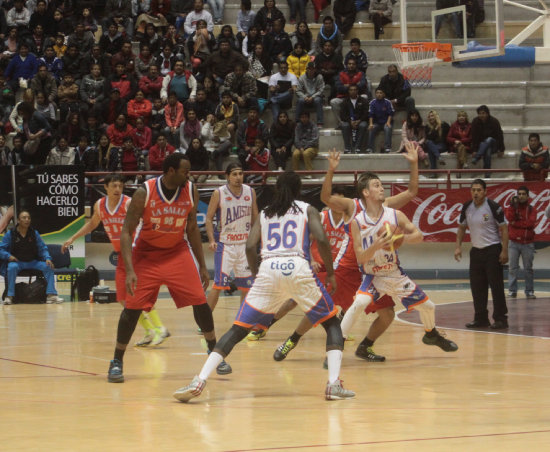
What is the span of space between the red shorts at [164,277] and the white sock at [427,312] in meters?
2.45

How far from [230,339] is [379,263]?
2.54 metres

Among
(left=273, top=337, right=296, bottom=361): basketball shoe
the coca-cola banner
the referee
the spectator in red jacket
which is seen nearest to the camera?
(left=273, top=337, right=296, bottom=361): basketball shoe

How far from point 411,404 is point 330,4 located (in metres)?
21.5

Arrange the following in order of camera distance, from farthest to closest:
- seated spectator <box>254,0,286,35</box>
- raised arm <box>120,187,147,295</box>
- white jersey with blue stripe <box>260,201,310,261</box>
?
seated spectator <box>254,0,286,35</box>, raised arm <box>120,187,147,295</box>, white jersey with blue stripe <box>260,201,310,261</box>

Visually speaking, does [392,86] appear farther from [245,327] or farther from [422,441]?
[422,441]

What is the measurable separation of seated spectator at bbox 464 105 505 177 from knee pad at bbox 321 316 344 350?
52.5 feet

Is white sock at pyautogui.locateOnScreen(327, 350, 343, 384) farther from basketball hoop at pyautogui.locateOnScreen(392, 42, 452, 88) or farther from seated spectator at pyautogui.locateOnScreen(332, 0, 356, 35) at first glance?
seated spectator at pyautogui.locateOnScreen(332, 0, 356, 35)

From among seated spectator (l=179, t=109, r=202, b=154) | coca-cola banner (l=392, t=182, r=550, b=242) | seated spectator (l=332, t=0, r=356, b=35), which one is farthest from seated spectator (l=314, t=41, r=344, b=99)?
coca-cola banner (l=392, t=182, r=550, b=242)

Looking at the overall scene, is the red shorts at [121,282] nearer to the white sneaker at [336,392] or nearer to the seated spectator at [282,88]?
the white sneaker at [336,392]

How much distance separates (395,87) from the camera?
2512cm

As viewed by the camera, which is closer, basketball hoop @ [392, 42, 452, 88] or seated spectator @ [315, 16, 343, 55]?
basketball hoop @ [392, 42, 452, 88]

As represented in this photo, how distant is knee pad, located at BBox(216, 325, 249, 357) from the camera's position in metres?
8.35

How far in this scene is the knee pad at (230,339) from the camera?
8352 mm

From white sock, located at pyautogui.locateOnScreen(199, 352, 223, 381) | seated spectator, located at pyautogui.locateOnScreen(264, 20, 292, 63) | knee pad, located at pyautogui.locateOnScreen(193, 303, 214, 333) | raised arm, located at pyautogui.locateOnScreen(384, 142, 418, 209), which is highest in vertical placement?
seated spectator, located at pyautogui.locateOnScreen(264, 20, 292, 63)
